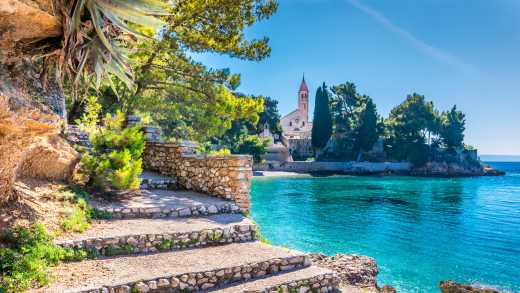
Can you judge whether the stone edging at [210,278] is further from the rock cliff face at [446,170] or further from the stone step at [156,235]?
the rock cliff face at [446,170]

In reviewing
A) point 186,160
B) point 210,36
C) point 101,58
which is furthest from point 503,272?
point 101,58

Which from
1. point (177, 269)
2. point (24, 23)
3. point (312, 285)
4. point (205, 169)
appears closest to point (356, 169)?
point (205, 169)

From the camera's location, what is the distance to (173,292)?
5.64m

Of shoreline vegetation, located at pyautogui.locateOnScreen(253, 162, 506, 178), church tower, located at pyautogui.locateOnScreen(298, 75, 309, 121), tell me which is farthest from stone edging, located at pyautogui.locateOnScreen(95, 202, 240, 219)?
church tower, located at pyautogui.locateOnScreen(298, 75, 309, 121)

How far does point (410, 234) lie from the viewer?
20047 millimetres

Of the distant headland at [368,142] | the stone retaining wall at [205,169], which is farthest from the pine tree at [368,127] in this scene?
the stone retaining wall at [205,169]

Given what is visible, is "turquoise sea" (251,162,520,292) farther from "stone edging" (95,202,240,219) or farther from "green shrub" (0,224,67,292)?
"green shrub" (0,224,67,292)

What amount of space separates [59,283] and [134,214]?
9.95ft

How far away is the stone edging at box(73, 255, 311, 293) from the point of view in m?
5.29

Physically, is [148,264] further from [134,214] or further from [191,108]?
[191,108]

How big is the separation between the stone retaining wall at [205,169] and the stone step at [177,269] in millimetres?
2566

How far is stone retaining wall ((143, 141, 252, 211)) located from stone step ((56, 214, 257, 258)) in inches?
51.5

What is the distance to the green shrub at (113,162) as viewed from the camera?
8891 mm

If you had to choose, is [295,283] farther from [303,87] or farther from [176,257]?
[303,87]
